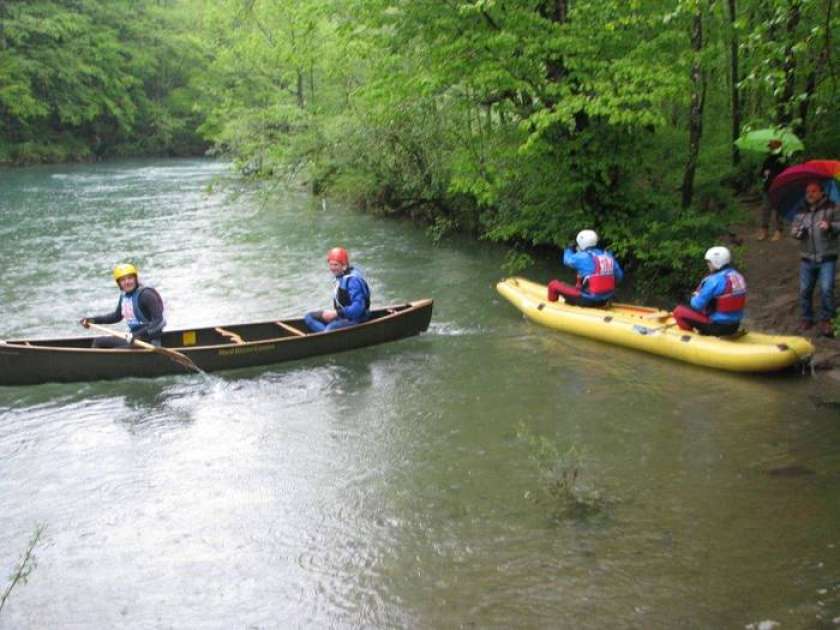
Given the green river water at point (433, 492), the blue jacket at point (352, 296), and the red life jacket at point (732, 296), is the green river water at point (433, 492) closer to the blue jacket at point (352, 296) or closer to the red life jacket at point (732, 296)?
the blue jacket at point (352, 296)

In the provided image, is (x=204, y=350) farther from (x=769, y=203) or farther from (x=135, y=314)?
(x=769, y=203)

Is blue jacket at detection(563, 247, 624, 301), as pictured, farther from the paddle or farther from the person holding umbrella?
the person holding umbrella

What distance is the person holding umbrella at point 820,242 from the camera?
29.3ft

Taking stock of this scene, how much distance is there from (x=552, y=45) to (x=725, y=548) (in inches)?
287

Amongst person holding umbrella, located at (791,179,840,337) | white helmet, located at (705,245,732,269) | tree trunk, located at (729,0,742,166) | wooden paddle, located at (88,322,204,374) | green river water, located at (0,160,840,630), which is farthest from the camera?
tree trunk, located at (729,0,742,166)

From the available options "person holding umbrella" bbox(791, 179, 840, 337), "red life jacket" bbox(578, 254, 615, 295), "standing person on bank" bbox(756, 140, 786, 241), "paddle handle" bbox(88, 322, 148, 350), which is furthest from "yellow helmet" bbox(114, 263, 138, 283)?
"standing person on bank" bbox(756, 140, 786, 241)

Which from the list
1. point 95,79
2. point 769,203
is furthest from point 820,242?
point 95,79

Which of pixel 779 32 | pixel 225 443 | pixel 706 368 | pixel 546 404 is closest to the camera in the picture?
pixel 225 443

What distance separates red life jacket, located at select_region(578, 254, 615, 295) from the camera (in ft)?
34.6

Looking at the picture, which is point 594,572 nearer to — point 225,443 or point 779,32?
point 225,443

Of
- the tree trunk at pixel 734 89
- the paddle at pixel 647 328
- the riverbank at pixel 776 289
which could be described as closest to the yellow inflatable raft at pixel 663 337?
the paddle at pixel 647 328

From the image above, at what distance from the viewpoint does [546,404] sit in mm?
8422

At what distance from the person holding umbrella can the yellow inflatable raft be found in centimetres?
87

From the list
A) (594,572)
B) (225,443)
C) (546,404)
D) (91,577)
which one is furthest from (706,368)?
(91,577)
